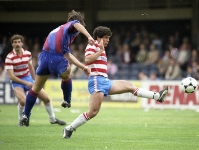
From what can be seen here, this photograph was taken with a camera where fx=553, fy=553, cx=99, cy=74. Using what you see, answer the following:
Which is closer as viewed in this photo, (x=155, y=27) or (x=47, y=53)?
(x=47, y=53)

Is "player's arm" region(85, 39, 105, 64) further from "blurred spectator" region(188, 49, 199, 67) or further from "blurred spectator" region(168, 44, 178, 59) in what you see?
"blurred spectator" region(168, 44, 178, 59)

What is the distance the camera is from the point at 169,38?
26.1 meters

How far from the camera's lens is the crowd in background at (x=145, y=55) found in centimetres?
2198

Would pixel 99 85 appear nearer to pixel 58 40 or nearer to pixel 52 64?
pixel 52 64

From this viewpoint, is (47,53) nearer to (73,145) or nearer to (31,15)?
(73,145)

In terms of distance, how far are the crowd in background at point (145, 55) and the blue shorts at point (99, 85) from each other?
11.2 m

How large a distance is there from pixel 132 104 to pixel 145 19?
782 centimetres

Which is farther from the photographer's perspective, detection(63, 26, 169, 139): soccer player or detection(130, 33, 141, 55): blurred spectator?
detection(130, 33, 141, 55): blurred spectator

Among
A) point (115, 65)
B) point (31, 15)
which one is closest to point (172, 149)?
point (115, 65)

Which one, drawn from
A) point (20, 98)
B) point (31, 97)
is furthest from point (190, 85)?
point (20, 98)

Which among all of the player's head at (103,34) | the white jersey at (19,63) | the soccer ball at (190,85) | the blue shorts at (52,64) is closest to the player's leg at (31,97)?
the blue shorts at (52,64)

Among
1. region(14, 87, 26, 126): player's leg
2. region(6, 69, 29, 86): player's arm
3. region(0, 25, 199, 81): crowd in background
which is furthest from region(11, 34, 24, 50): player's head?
region(0, 25, 199, 81): crowd in background

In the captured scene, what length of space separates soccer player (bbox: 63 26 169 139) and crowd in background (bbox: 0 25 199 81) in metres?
11.0

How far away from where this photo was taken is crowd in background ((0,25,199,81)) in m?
22.0
